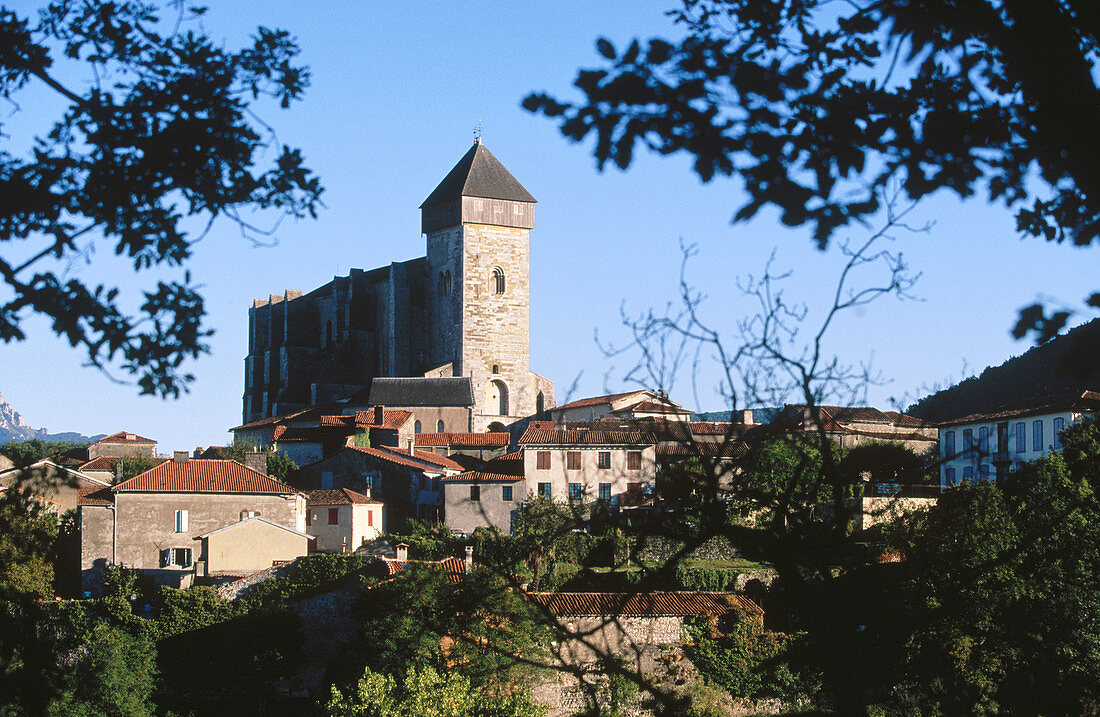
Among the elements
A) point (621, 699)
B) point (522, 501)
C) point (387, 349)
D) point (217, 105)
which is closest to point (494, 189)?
point (387, 349)

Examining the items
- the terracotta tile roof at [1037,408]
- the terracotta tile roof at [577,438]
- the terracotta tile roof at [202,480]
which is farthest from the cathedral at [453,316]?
the terracotta tile roof at [1037,408]

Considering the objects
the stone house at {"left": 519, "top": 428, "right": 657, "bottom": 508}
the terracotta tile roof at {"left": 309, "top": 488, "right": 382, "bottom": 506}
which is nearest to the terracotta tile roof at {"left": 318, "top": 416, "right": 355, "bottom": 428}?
the terracotta tile roof at {"left": 309, "top": 488, "right": 382, "bottom": 506}

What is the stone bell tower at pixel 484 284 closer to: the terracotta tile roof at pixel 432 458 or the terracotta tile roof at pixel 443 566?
the terracotta tile roof at pixel 432 458

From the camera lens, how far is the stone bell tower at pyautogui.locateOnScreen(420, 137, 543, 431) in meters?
62.4

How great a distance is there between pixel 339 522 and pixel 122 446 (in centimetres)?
2803

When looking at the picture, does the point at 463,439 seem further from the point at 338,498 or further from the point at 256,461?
the point at 338,498

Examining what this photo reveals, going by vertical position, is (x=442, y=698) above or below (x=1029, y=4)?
below

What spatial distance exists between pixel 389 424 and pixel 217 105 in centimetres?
4618

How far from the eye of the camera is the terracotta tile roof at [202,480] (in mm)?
39125

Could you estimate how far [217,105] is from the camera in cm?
680

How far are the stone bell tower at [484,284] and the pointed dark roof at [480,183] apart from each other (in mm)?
55

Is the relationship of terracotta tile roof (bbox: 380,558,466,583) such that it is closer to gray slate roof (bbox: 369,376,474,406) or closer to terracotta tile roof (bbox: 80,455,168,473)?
terracotta tile roof (bbox: 80,455,168,473)

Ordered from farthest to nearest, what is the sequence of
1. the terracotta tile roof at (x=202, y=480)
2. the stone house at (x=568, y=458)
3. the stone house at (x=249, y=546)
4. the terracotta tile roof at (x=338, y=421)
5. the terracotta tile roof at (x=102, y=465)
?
the terracotta tile roof at (x=338, y=421) < the terracotta tile roof at (x=102, y=465) < the stone house at (x=568, y=458) < the terracotta tile roof at (x=202, y=480) < the stone house at (x=249, y=546)

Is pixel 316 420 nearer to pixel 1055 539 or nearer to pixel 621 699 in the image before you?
pixel 621 699
